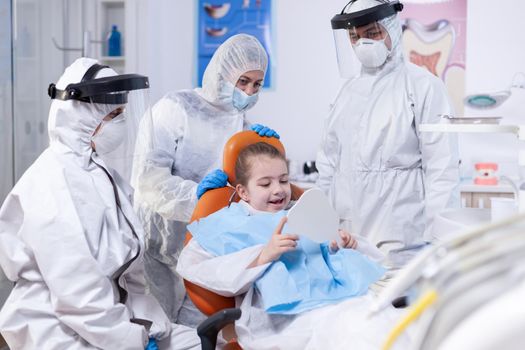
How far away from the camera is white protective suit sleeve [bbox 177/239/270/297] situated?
1.52 metres

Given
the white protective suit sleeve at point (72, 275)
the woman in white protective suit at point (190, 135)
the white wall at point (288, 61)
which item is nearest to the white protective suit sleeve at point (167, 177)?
the woman in white protective suit at point (190, 135)

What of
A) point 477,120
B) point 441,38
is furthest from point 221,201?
point 441,38

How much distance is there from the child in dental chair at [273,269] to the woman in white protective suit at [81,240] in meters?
0.18

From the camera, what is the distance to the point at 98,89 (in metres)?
1.59

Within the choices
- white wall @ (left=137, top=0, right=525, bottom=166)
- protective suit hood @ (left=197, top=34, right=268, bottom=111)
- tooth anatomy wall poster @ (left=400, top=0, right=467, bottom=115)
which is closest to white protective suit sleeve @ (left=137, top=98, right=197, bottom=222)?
protective suit hood @ (left=197, top=34, right=268, bottom=111)

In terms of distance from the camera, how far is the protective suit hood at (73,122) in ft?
5.25

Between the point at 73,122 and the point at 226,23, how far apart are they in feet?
8.72

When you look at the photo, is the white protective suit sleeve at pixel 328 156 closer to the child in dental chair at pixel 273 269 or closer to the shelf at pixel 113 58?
the child in dental chair at pixel 273 269

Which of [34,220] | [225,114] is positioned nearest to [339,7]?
[225,114]

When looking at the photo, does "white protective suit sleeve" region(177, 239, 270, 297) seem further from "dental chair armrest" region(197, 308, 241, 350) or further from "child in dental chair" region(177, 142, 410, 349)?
"dental chair armrest" region(197, 308, 241, 350)

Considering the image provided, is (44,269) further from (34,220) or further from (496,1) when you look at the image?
(496,1)

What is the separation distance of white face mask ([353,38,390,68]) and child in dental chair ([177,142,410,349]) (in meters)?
0.68

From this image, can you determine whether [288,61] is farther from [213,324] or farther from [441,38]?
[213,324]

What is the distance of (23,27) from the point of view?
302 centimetres
